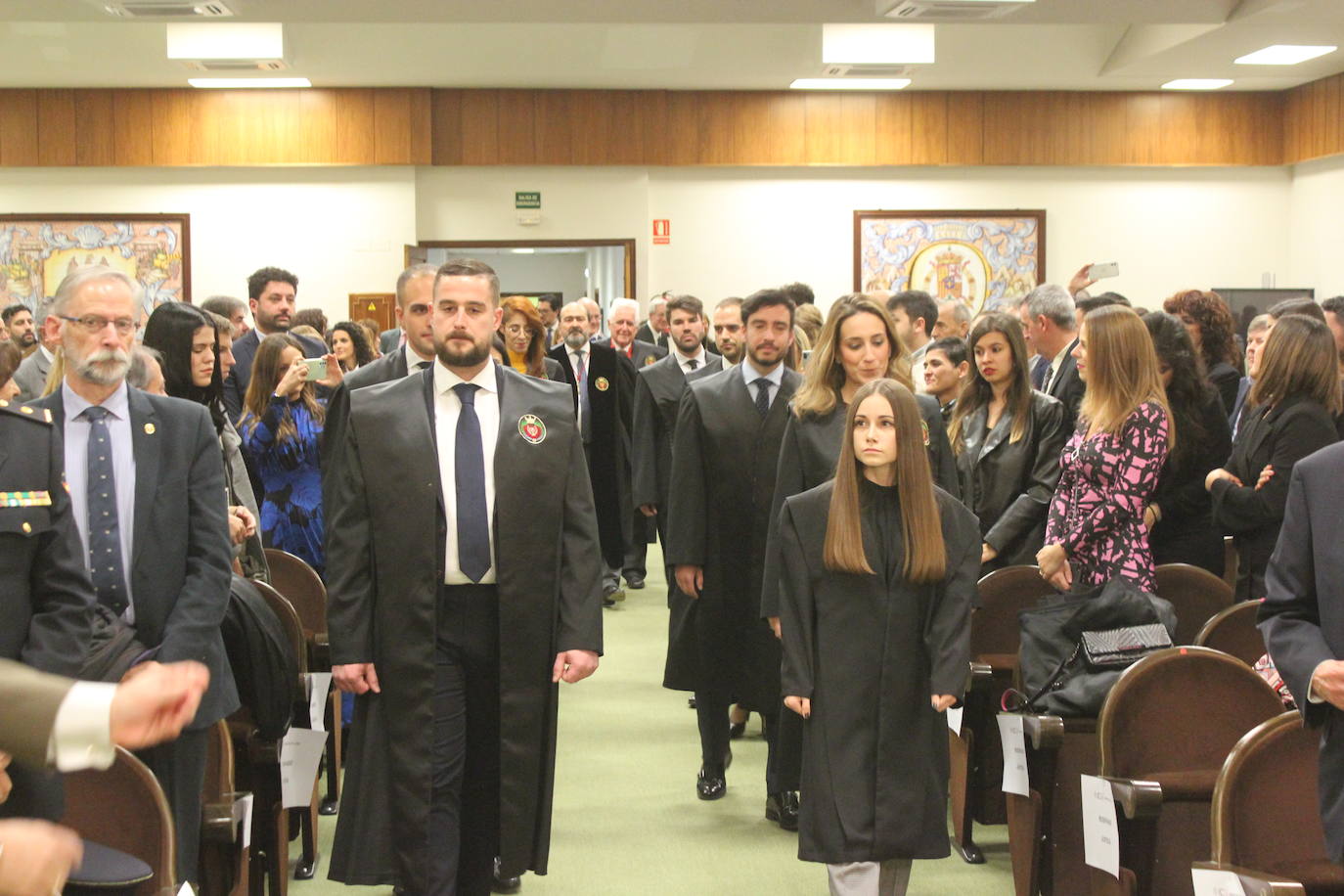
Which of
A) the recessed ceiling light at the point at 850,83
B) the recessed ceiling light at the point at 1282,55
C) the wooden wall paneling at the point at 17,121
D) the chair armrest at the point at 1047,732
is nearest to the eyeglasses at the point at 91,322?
the chair armrest at the point at 1047,732

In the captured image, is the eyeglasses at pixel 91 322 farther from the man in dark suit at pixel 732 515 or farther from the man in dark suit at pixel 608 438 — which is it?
the man in dark suit at pixel 608 438

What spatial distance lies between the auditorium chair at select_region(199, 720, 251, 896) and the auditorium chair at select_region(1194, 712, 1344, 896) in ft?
6.61

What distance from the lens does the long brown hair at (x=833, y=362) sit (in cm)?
420

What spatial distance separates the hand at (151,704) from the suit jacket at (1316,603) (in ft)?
5.55

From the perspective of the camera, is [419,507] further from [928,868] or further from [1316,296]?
[1316,296]

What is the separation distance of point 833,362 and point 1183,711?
5.07 ft

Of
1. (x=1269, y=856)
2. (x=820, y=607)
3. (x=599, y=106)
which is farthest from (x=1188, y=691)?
(x=599, y=106)

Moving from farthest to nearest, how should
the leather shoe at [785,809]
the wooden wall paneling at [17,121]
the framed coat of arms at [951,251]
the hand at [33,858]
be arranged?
the framed coat of arms at [951,251]
the wooden wall paneling at [17,121]
the leather shoe at [785,809]
the hand at [33,858]

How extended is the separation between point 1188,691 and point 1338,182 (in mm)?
11583

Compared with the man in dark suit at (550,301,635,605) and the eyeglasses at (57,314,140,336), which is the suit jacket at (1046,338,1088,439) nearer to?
the eyeglasses at (57,314,140,336)

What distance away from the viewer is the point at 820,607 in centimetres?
352

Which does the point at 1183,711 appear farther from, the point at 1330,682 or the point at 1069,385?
the point at 1069,385

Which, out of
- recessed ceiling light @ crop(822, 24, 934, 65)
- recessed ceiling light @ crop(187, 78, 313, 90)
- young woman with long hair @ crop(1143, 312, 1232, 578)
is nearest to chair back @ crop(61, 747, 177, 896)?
young woman with long hair @ crop(1143, 312, 1232, 578)

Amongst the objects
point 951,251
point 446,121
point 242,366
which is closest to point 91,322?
point 242,366
